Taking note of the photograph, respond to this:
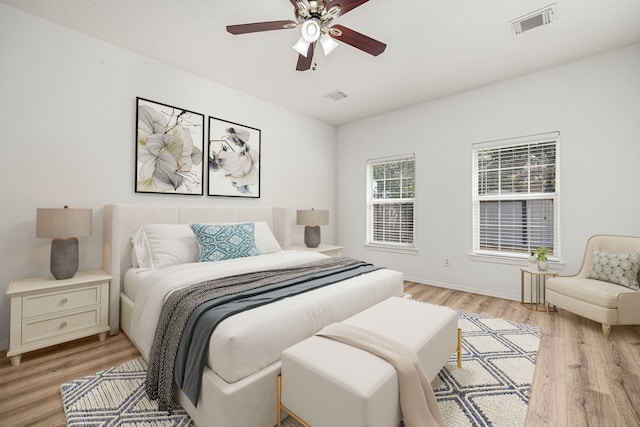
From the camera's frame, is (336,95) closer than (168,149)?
No

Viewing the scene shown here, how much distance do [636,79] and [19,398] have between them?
5833 mm

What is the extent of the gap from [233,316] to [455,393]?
146 cm

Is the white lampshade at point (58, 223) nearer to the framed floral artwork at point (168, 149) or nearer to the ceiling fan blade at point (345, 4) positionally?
the framed floral artwork at point (168, 149)

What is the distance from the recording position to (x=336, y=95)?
13.7 feet

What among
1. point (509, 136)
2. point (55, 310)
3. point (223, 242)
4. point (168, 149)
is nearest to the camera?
point (55, 310)

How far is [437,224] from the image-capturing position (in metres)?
4.34

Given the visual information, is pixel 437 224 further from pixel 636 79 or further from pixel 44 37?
pixel 44 37

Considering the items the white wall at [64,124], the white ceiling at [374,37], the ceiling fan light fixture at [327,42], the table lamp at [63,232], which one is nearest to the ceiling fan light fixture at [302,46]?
the ceiling fan light fixture at [327,42]

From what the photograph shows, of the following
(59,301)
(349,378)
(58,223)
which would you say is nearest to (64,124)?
(58,223)

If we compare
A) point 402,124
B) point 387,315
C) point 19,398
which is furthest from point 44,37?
point 402,124

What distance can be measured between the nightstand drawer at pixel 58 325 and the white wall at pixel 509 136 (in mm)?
3909

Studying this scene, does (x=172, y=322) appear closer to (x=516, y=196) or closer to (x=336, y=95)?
(x=336, y=95)

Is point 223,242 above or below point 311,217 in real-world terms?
below

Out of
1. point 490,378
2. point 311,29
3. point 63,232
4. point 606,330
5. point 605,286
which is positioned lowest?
point 490,378
